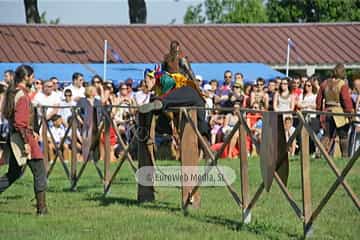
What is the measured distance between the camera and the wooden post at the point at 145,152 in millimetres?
13031

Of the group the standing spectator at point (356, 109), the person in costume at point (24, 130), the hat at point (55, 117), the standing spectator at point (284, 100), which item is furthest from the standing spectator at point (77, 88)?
the person in costume at point (24, 130)

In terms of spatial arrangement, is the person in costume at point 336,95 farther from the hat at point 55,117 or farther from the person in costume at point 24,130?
the person in costume at point 24,130

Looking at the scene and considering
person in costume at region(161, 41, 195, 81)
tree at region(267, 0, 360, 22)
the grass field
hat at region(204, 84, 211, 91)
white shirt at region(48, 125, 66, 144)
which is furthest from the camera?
tree at region(267, 0, 360, 22)

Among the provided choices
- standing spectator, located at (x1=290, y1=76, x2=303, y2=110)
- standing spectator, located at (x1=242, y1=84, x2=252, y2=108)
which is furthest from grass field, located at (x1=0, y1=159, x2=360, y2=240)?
standing spectator, located at (x1=242, y1=84, x2=252, y2=108)

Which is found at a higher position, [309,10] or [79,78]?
[309,10]

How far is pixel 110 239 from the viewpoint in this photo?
9.88m

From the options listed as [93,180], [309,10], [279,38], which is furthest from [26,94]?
[309,10]

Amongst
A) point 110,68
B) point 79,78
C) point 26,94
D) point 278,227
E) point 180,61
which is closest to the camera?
point 278,227

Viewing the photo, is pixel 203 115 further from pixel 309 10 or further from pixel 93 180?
pixel 309 10

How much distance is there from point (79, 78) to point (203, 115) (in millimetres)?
9314

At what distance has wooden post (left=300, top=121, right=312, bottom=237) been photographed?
9.52m

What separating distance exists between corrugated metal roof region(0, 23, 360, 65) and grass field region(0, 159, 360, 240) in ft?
56.6

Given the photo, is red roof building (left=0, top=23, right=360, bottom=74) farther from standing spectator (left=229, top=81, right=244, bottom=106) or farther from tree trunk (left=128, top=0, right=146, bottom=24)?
standing spectator (left=229, top=81, right=244, bottom=106)

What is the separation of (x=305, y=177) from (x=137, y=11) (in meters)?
30.4
